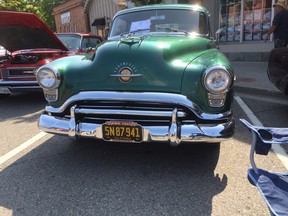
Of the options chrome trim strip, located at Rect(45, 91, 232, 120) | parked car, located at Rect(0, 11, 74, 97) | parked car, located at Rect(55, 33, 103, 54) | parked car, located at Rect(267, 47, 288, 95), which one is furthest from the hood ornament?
parked car, located at Rect(55, 33, 103, 54)

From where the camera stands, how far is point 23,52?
6414 mm

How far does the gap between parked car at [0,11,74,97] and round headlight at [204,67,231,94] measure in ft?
13.5

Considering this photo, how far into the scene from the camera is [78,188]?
9.50 feet

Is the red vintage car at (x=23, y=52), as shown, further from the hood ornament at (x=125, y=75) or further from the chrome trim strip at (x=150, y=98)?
the hood ornament at (x=125, y=75)

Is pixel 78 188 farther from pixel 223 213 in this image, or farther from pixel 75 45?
pixel 75 45

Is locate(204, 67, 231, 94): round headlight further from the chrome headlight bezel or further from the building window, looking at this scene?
the building window

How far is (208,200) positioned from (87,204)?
100cm

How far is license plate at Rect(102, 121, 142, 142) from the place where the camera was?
289 centimetres

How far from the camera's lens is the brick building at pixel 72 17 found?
80.5 ft

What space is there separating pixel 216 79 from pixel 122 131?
38.7 inches

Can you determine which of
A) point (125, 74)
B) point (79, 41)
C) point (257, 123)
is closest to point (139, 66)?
point (125, 74)

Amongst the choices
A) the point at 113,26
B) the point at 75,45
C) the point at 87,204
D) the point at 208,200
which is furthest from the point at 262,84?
the point at 87,204

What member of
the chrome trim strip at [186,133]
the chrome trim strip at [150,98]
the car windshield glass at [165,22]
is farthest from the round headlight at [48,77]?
the car windshield glass at [165,22]

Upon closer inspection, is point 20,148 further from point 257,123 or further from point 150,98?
point 257,123
